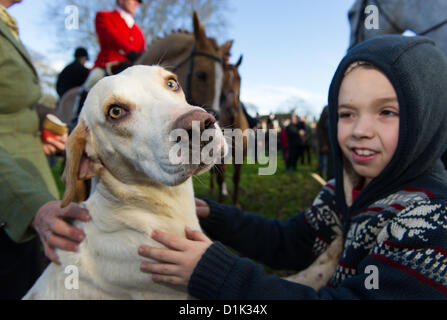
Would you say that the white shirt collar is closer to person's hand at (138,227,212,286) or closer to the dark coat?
the dark coat

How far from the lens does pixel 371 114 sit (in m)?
1.25

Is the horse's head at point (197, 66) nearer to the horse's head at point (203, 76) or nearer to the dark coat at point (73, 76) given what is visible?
the horse's head at point (203, 76)

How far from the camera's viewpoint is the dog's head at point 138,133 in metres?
1.13

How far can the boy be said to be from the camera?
1.05m

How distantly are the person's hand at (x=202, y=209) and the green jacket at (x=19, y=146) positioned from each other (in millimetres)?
934

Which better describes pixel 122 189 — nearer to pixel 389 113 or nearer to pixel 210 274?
pixel 210 274

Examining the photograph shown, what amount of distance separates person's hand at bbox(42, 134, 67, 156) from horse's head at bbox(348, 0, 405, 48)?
248cm

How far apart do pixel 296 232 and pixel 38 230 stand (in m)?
1.64

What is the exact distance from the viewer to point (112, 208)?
4.77 feet

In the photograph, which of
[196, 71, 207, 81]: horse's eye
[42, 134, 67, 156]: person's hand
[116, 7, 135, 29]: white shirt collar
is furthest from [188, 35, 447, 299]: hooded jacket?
[116, 7, 135, 29]: white shirt collar

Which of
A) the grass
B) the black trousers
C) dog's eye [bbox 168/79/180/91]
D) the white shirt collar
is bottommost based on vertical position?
the grass

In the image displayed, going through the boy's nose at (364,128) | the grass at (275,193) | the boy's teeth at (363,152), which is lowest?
the grass at (275,193)

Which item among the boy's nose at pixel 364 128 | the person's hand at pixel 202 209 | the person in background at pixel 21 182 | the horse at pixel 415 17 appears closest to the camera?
the boy's nose at pixel 364 128

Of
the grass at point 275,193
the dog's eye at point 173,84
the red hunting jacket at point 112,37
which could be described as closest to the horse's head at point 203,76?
the red hunting jacket at point 112,37
